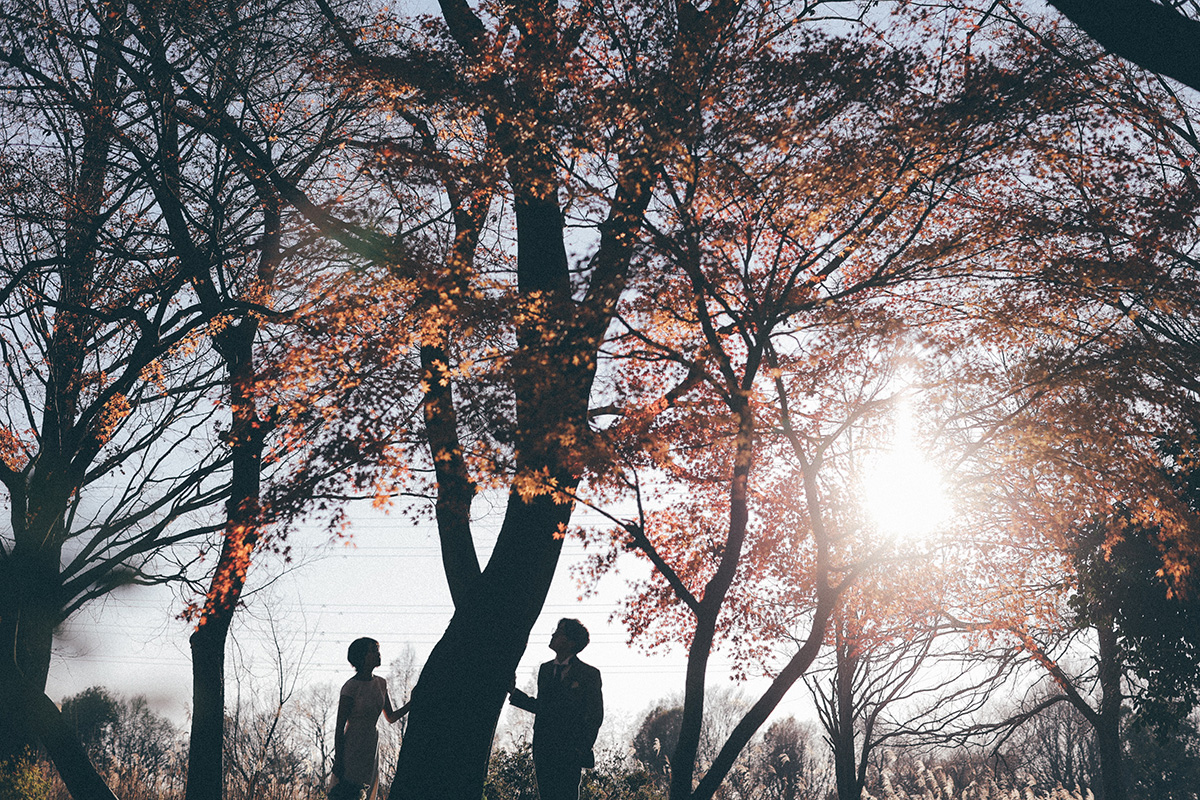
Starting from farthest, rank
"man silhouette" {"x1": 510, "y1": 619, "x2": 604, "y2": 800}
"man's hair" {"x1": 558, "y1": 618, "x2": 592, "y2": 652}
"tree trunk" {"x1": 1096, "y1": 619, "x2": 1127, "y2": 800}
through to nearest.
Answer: "tree trunk" {"x1": 1096, "y1": 619, "x2": 1127, "y2": 800} < "man's hair" {"x1": 558, "y1": 618, "x2": 592, "y2": 652} < "man silhouette" {"x1": 510, "y1": 619, "x2": 604, "y2": 800}

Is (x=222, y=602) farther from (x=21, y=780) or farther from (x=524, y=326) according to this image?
(x=524, y=326)

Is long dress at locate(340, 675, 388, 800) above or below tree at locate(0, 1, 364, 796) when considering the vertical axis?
below

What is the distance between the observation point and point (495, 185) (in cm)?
815

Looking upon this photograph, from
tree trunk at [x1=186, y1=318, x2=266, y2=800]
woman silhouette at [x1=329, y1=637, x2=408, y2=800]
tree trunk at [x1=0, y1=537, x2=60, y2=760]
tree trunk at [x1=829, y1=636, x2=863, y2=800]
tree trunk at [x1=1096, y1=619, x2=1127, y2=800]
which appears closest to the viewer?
woman silhouette at [x1=329, y1=637, x2=408, y2=800]

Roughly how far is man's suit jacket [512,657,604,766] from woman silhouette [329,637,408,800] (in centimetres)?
128

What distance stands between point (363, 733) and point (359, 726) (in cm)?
7

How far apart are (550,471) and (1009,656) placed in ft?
A: 49.3

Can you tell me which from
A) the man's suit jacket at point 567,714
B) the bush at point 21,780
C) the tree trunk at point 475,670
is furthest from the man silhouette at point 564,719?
the bush at point 21,780

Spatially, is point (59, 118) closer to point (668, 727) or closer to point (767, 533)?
point (767, 533)

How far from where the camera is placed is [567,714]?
6.33 metres

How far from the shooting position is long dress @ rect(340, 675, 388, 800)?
20.1 ft

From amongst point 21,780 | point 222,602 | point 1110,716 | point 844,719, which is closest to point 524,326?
point 222,602

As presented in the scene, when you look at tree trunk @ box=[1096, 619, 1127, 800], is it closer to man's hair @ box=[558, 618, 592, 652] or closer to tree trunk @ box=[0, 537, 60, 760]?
man's hair @ box=[558, 618, 592, 652]

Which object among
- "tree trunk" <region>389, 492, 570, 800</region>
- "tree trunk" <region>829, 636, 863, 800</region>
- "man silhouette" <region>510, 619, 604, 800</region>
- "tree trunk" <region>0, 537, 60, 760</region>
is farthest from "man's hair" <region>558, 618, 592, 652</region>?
"tree trunk" <region>829, 636, 863, 800</region>
